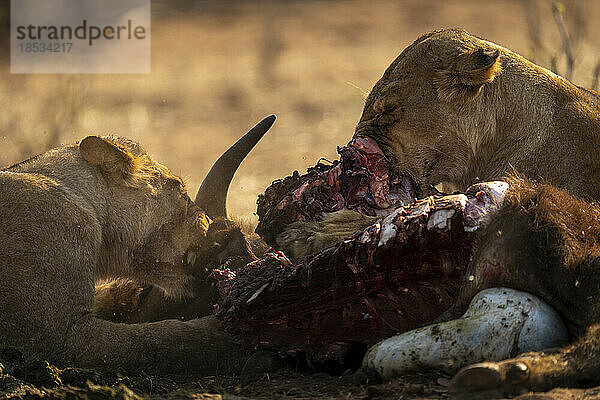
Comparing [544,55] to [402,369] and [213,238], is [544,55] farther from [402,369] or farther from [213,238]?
[402,369]

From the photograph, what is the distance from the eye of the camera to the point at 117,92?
1374cm

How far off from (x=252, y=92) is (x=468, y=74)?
9.84 metres

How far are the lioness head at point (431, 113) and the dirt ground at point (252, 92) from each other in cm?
143

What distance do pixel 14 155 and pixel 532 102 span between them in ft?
19.2

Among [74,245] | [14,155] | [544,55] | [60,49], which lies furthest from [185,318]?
[60,49]

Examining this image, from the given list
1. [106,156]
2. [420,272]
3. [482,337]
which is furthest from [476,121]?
[106,156]

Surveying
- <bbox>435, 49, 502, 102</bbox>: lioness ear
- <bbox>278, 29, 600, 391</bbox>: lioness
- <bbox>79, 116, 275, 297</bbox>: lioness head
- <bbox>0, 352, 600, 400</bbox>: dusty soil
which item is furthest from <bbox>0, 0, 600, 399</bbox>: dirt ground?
<bbox>435, 49, 502, 102</bbox>: lioness ear

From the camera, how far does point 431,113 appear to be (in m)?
4.54

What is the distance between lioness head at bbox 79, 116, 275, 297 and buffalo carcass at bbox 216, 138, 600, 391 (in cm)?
82

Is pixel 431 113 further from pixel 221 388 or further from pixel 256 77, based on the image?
pixel 256 77

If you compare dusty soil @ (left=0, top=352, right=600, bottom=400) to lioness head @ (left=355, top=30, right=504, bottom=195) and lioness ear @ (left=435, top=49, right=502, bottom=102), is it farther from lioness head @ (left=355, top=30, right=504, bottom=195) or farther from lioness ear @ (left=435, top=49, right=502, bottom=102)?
lioness ear @ (left=435, top=49, right=502, bottom=102)

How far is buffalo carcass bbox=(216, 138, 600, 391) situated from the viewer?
128 inches

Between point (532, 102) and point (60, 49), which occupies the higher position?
point (60, 49)

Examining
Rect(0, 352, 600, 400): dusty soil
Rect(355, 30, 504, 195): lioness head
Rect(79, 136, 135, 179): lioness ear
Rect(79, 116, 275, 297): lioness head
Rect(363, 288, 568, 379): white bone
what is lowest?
Rect(0, 352, 600, 400): dusty soil
